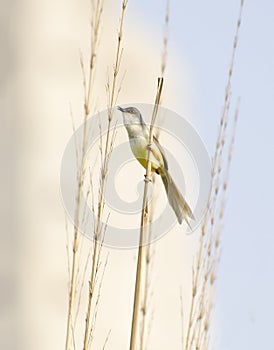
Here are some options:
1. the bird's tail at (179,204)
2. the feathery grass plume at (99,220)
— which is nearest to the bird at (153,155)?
the bird's tail at (179,204)

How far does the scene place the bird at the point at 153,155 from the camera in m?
1.89

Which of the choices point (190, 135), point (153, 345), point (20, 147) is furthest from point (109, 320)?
point (190, 135)

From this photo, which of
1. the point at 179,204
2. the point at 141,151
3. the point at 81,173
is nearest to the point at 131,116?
the point at 141,151

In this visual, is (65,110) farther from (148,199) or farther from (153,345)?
(148,199)

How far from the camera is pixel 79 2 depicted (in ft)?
27.0

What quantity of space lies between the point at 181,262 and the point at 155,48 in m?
1.77

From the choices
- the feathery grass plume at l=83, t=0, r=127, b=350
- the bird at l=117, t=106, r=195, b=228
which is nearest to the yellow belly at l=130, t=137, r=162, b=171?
the bird at l=117, t=106, r=195, b=228

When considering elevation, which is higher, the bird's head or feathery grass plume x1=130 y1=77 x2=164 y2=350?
the bird's head

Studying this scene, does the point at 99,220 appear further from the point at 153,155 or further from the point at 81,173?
the point at 153,155

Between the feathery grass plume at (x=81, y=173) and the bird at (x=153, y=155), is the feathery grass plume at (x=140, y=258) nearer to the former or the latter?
the feathery grass plume at (x=81, y=173)

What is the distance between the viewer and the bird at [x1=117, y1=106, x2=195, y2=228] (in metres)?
1.89

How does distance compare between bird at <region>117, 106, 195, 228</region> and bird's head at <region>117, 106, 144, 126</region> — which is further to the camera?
bird's head at <region>117, 106, 144, 126</region>

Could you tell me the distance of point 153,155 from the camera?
6.68 feet

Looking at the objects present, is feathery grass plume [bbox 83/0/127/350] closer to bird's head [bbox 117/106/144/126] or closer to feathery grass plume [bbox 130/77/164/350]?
feathery grass plume [bbox 130/77/164/350]
